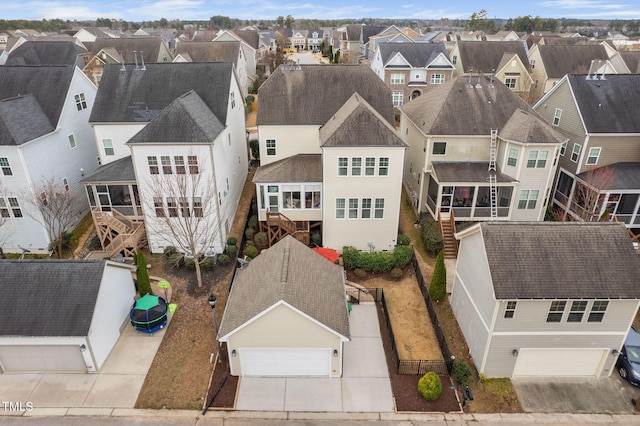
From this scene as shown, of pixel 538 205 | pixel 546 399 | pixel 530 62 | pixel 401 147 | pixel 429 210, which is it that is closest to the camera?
pixel 546 399

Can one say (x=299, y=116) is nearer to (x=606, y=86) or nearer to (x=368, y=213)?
(x=368, y=213)

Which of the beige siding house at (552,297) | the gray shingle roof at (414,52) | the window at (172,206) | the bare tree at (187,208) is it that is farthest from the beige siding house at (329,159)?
the gray shingle roof at (414,52)

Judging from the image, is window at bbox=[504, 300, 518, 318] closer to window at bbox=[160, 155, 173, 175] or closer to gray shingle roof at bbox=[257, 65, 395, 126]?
gray shingle roof at bbox=[257, 65, 395, 126]

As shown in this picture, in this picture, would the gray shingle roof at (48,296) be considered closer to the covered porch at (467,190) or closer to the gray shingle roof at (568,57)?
the covered porch at (467,190)

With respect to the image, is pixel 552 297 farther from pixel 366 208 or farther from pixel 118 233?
pixel 118 233

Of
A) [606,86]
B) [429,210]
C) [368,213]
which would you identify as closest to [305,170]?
[368,213]
